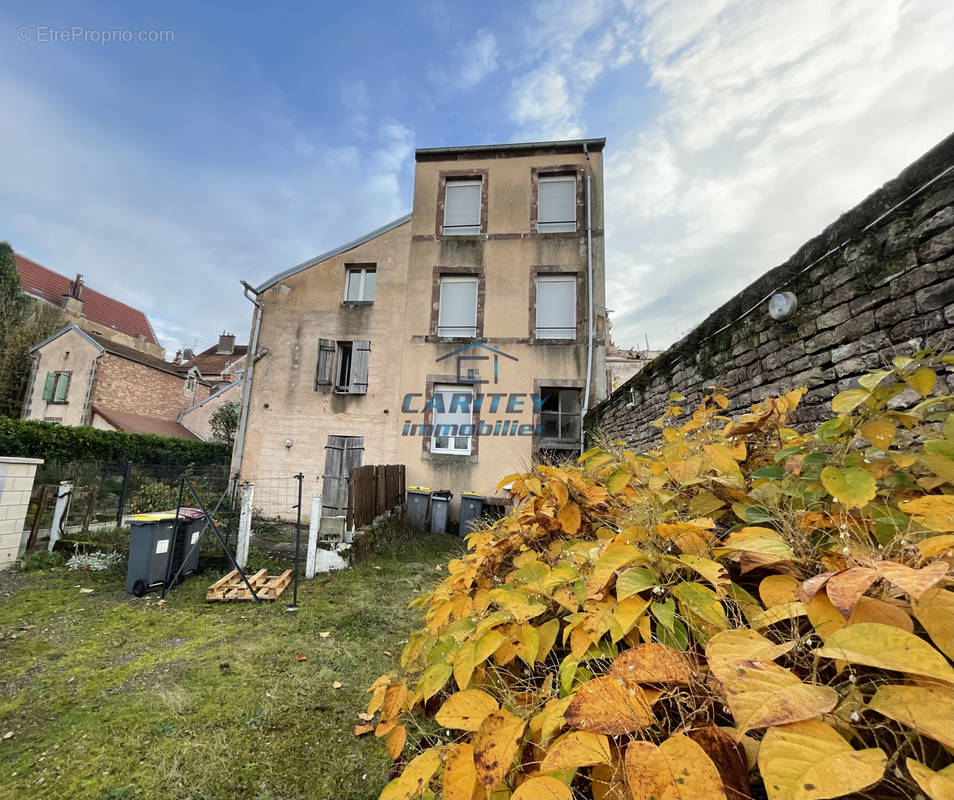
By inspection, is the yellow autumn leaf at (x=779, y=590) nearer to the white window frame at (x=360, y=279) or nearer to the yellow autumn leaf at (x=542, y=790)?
the yellow autumn leaf at (x=542, y=790)

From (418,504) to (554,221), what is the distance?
25.1 feet

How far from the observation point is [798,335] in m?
2.52

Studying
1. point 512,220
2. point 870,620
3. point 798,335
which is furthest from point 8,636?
point 512,220

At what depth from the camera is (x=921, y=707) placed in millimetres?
470

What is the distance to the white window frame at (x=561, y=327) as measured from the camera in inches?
370

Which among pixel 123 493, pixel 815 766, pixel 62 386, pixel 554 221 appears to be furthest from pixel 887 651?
pixel 62 386

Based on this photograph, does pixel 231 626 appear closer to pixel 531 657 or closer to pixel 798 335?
pixel 531 657

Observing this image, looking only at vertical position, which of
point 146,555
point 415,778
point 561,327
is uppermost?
point 561,327

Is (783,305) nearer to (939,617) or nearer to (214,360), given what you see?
(939,617)

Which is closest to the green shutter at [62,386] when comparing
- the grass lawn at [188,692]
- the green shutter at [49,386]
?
the green shutter at [49,386]

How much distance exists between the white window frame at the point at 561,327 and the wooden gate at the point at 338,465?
509 centimetres

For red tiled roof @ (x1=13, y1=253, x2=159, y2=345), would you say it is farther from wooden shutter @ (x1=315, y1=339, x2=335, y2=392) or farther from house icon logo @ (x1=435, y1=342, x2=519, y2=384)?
house icon logo @ (x1=435, y1=342, x2=519, y2=384)

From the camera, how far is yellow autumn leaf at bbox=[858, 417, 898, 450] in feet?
3.07

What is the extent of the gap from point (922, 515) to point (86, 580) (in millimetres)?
7260
